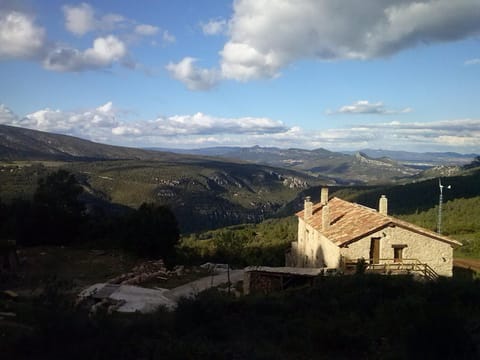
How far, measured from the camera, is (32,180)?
116688mm

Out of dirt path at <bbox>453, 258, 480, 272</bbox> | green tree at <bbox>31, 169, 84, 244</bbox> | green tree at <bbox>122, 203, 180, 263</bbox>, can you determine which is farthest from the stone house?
green tree at <bbox>31, 169, 84, 244</bbox>

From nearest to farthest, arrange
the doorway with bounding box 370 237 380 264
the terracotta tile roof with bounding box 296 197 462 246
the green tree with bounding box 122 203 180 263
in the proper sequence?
the terracotta tile roof with bounding box 296 197 462 246
the doorway with bounding box 370 237 380 264
the green tree with bounding box 122 203 180 263

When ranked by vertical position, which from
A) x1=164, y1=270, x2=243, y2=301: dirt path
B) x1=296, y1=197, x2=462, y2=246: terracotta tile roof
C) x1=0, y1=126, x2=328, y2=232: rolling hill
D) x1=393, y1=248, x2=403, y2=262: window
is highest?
x1=296, y1=197, x2=462, y2=246: terracotta tile roof

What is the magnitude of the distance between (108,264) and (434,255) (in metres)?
18.2

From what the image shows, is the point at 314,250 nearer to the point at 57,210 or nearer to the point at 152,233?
the point at 152,233

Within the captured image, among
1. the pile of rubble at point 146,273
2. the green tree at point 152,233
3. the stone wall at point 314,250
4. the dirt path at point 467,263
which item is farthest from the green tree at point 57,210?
the dirt path at point 467,263

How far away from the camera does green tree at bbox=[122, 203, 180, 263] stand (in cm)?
3166

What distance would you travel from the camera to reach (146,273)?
25.8m

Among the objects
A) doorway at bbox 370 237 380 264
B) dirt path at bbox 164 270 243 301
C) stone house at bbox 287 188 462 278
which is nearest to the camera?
dirt path at bbox 164 270 243 301

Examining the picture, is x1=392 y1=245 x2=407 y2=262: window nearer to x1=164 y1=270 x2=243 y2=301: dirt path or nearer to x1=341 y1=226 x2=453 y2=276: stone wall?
x1=341 y1=226 x2=453 y2=276: stone wall

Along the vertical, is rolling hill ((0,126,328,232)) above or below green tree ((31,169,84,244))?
below

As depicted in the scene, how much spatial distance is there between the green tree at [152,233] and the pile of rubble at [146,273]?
1.85m

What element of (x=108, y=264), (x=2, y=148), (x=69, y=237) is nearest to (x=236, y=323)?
(x=108, y=264)

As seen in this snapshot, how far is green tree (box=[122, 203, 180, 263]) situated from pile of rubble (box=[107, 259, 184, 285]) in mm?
1845
